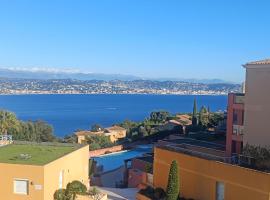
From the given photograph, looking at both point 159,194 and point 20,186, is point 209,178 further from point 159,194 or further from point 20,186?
point 20,186

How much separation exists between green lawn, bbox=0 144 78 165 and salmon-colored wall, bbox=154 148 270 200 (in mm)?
5081

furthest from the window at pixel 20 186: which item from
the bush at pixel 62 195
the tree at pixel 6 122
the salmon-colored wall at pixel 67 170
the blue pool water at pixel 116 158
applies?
the tree at pixel 6 122

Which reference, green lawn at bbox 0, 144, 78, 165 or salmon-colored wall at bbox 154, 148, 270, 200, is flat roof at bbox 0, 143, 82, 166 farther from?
salmon-colored wall at bbox 154, 148, 270, 200

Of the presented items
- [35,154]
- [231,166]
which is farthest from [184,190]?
[35,154]

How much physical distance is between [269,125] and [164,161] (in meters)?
5.31

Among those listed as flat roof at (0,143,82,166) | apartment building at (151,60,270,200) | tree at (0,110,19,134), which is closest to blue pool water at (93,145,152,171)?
tree at (0,110,19,134)

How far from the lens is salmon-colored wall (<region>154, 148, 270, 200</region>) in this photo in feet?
49.3

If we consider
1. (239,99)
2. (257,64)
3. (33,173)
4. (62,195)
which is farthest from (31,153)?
(257,64)

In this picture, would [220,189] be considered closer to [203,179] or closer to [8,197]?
[203,179]

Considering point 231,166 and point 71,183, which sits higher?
point 231,166

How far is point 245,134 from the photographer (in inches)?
751

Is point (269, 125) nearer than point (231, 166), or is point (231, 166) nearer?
point (231, 166)

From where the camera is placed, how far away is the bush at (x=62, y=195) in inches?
760

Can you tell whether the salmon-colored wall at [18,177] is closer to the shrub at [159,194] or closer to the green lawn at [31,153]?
the green lawn at [31,153]
